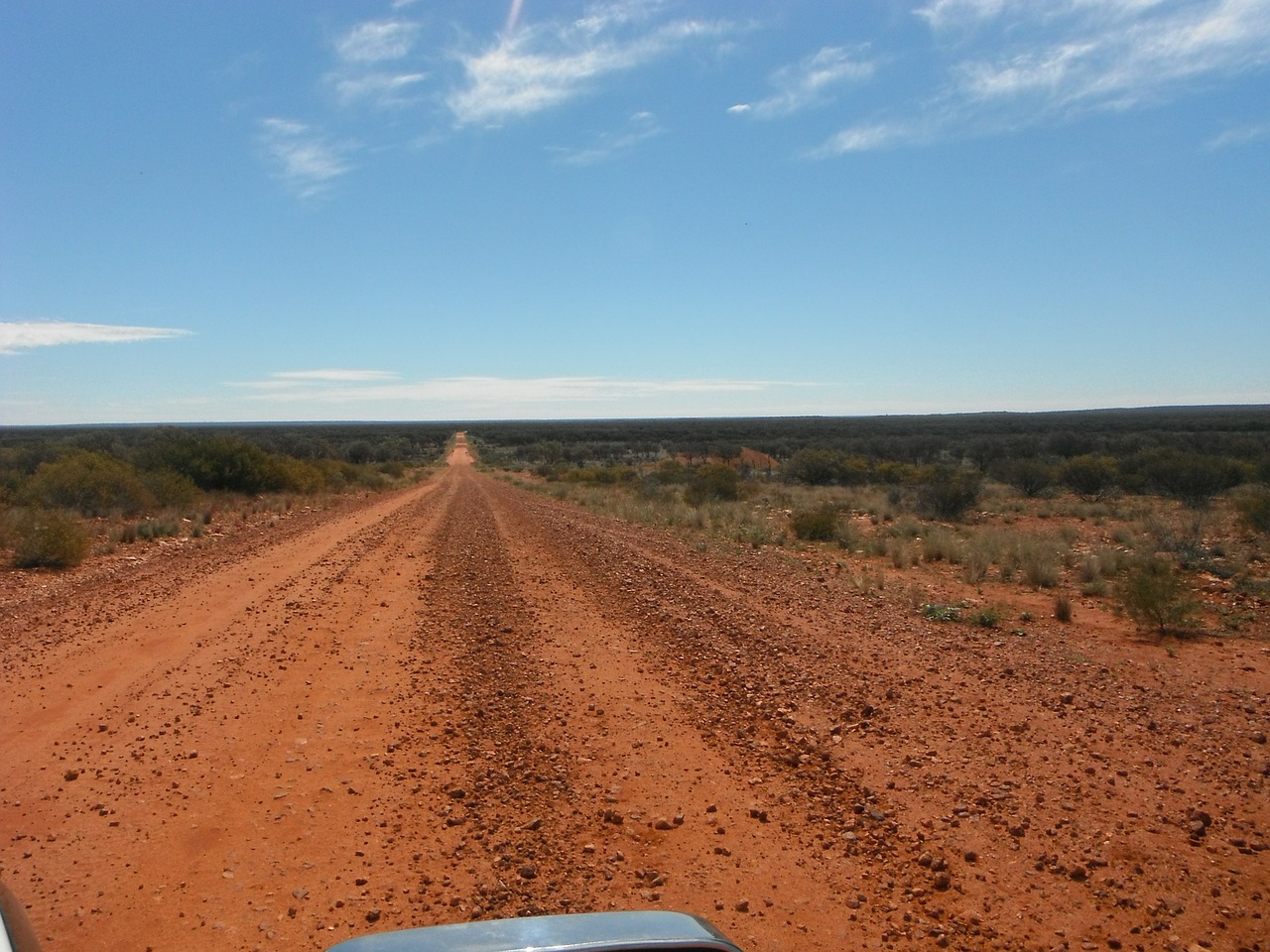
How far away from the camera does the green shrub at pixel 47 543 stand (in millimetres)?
16672

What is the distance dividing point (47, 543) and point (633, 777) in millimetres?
15038

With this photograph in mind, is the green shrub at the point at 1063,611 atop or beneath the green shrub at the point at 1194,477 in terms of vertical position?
beneath

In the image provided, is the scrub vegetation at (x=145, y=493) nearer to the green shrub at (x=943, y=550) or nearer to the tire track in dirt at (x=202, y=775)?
the tire track in dirt at (x=202, y=775)

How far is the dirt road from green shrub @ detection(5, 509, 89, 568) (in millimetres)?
5676

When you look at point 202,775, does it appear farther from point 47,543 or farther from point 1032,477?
point 1032,477

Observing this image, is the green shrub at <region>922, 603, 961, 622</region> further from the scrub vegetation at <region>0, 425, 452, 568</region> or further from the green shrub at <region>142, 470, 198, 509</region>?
the green shrub at <region>142, 470, 198, 509</region>

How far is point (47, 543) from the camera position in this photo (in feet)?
54.9

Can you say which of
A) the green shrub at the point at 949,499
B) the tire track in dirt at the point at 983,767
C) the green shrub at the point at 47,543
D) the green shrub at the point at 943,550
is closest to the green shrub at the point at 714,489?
the green shrub at the point at 949,499

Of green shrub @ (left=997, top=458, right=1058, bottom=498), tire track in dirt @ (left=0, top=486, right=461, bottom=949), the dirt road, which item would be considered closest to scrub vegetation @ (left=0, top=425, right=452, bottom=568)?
the dirt road

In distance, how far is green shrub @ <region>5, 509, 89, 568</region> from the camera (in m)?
16.7

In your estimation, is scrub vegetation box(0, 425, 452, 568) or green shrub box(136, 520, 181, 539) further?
green shrub box(136, 520, 181, 539)

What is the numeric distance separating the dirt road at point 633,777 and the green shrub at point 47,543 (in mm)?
5676

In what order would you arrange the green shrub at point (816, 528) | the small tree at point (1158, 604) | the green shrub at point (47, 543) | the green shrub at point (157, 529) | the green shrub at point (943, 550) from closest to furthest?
the small tree at point (1158, 604) → the green shrub at point (47, 543) → the green shrub at point (943, 550) → the green shrub at point (157, 529) → the green shrub at point (816, 528)

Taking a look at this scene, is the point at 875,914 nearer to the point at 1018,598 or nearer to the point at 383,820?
the point at 383,820
